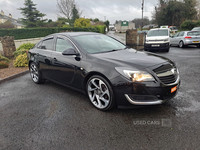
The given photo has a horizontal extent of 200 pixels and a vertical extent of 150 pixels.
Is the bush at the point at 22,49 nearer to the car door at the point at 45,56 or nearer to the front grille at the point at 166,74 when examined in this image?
the car door at the point at 45,56

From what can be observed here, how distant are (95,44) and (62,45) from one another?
859 mm

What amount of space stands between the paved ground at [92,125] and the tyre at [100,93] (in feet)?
0.51

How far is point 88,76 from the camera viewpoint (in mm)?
3383

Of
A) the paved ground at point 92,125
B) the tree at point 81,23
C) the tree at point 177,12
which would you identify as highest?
the tree at point 177,12

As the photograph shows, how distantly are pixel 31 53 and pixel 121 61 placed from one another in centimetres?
347

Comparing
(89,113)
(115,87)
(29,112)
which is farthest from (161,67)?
(29,112)

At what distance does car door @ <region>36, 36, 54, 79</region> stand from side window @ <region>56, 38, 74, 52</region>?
0.26m

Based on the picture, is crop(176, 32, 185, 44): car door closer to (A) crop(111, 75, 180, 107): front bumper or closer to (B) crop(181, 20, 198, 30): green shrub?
(A) crop(111, 75, 180, 107): front bumper

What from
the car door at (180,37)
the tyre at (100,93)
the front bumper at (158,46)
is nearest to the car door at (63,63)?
the tyre at (100,93)

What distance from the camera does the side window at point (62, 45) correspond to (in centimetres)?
390

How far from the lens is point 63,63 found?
12.7 feet

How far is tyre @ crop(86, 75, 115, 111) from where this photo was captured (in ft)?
9.95

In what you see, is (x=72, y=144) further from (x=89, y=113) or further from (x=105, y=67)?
(x=105, y=67)

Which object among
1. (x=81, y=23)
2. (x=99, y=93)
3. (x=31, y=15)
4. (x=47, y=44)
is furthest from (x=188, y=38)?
(x=31, y=15)
